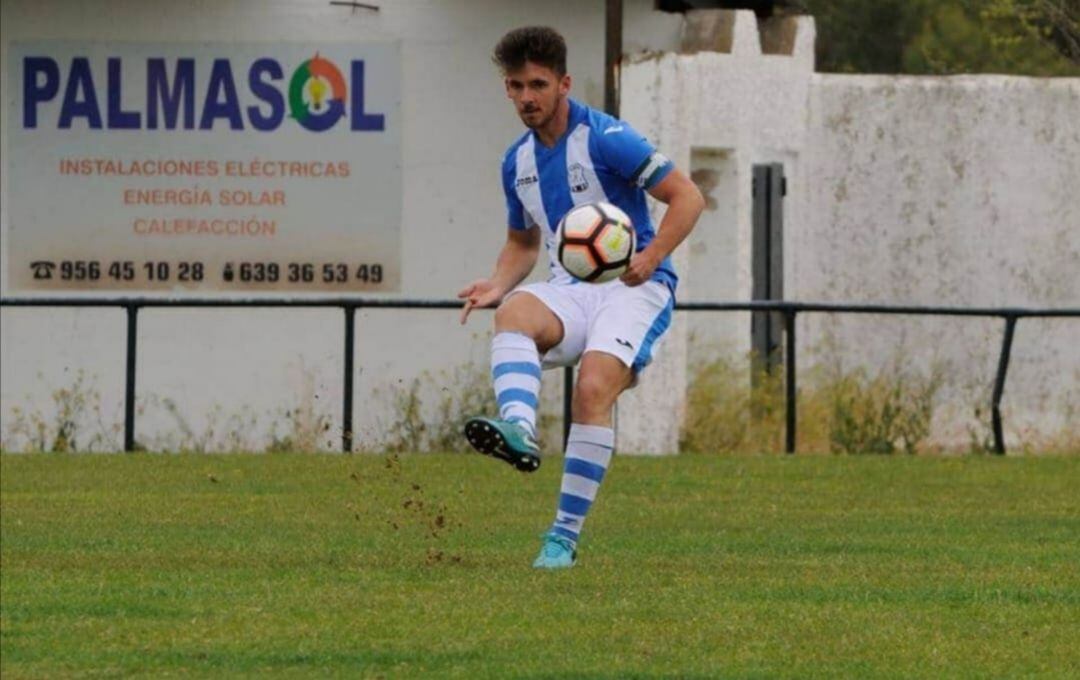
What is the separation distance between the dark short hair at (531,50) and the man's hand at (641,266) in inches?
30.8

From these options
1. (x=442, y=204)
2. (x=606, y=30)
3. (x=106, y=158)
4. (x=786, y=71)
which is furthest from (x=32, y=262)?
(x=786, y=71)

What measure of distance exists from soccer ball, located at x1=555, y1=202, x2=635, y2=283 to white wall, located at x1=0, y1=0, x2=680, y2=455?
11.1 meters

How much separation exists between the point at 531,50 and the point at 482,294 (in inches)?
40.2

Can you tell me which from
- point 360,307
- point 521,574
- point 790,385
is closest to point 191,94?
point 360,307

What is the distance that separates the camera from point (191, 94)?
73.6 ft

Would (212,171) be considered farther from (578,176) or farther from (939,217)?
(578,176)

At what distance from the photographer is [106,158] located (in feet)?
73.8

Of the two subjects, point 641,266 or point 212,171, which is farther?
point 212,171

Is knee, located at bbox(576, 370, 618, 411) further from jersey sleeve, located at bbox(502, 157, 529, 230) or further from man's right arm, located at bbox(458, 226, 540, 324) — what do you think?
jersey sleeve, located at bbox(502, 157, 529, 230)

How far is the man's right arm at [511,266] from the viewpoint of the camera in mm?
11406

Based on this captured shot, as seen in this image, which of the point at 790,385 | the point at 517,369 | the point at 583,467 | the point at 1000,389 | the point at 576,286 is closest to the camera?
the point at 517,369

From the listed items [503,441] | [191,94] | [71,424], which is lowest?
[71,424]

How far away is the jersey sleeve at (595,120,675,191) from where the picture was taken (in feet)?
36.6

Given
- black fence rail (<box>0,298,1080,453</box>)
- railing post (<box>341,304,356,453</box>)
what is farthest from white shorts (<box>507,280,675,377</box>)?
railing post (<box>341,304,356,453</box>)
